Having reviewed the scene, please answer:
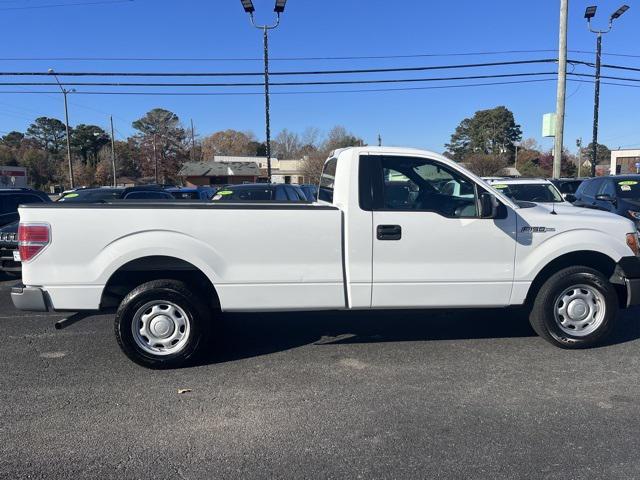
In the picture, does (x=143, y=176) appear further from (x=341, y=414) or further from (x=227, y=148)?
(x=341, y=414)

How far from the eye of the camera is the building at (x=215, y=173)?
67.9m

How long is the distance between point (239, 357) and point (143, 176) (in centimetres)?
Answer: 8966

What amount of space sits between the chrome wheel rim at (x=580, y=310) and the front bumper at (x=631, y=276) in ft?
0.90

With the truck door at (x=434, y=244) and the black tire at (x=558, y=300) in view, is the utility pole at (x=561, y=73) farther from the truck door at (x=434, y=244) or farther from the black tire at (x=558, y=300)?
the truck door at (x=434, y=244)

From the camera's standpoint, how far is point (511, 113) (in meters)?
93.4

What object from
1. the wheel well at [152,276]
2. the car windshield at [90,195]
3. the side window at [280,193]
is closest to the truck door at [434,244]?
the wheel well at [152,276]

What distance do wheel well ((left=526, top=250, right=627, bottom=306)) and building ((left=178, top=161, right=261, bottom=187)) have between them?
64.8 metres

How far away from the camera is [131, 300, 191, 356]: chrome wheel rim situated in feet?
15.1

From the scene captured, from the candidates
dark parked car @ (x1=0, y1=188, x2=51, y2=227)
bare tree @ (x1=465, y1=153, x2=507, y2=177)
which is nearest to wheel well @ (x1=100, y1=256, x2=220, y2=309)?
dark parked car @ (x1=0, y1=188, x2=51, y2=227)

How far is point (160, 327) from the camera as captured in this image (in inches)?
182

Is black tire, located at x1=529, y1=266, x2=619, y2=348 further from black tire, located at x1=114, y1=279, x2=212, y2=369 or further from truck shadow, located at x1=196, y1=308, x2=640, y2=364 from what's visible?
black tire, located at x1=114, y1=279, x2=212, y2=369

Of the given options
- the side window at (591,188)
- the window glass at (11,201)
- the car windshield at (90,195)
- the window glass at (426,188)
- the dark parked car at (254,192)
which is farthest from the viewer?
the car windshield at (90,195)

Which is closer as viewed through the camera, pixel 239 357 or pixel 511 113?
pixel 239 357

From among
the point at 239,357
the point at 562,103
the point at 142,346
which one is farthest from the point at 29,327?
the point at 562,103
